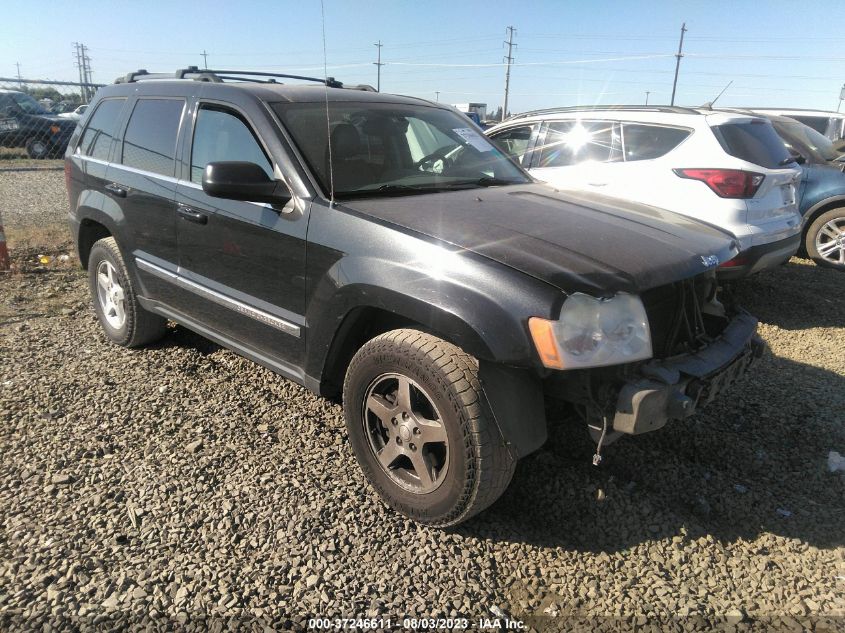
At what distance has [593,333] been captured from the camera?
7.10 feet

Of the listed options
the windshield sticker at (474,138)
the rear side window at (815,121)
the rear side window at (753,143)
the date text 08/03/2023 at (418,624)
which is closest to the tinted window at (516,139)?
the rear side window at (753,143)

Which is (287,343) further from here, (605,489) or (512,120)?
(512,120)

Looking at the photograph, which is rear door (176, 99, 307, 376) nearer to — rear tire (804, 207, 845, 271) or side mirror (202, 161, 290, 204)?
side mirror (202, 161, 290, 204)

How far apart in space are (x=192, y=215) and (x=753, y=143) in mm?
4665

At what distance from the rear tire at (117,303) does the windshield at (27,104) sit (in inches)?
589

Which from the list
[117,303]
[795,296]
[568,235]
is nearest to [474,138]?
[568,235]

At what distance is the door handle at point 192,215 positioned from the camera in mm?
3291

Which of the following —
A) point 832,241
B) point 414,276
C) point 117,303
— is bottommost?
point 117,303

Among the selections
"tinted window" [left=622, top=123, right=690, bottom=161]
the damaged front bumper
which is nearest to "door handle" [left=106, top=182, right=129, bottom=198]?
the damaged front bumper

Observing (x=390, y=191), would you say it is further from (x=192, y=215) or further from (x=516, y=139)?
(x=516, y=139)

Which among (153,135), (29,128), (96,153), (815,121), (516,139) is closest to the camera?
(153,135)

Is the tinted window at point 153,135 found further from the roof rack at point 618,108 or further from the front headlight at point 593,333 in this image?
the roof rack at point 618,108

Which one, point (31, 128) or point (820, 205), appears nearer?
point (820, 205)

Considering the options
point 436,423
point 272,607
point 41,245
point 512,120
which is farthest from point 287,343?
point 41,245
